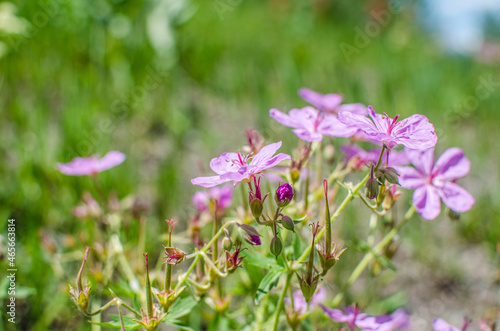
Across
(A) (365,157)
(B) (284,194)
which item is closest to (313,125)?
(A) (365,157)

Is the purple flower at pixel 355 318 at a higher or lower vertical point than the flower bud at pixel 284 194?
lower

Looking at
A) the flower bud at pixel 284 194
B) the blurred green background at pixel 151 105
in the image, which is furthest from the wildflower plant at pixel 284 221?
the blurred green background at pixel 151 105

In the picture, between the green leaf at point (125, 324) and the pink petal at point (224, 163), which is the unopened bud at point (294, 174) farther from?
the green leaf at point (125, 324)

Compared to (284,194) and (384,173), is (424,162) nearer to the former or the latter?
(384,173)

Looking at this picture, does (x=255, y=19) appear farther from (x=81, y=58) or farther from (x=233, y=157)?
(x=233, y=157)

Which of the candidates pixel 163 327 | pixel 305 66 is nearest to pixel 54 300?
pixel 163 327
